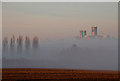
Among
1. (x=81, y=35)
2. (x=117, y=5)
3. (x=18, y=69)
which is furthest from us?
(x=18, y=69)

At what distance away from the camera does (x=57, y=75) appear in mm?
8211

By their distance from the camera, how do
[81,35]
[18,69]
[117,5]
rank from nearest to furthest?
[117,5]
[81,35]
[18,69]

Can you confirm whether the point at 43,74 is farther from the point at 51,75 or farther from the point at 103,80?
the point at 103,80

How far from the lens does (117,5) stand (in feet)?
23.7

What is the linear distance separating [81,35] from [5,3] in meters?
2.34

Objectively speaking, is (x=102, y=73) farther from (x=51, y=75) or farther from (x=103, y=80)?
(x=51, y=75)

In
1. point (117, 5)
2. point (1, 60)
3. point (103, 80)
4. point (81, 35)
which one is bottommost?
point (103, 80)

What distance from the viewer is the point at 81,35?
7723mm

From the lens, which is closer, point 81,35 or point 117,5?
point 117,5

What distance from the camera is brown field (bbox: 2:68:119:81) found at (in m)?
7.50

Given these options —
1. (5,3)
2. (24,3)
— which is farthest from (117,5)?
(5,3)

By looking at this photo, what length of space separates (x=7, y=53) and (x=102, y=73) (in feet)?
9.43

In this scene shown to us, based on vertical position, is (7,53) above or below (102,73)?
above

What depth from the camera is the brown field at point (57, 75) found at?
295 inches
